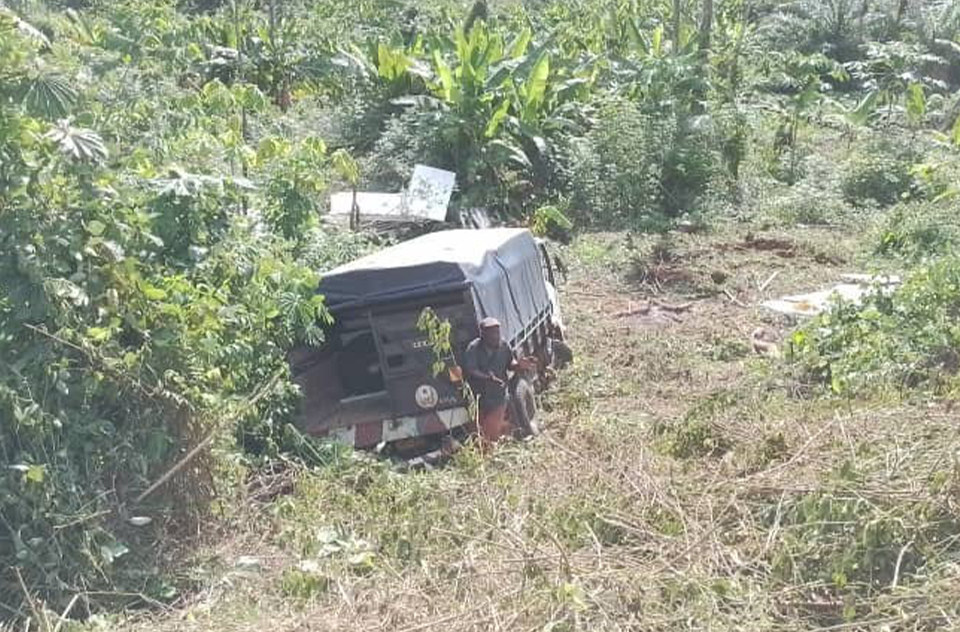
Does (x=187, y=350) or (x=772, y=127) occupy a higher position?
(x=187, y=350)

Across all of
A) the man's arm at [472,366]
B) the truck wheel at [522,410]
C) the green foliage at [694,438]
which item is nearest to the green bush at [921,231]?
the green foliage at [694,438]

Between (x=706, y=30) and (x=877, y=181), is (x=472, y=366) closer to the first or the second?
(x=877, y=181)

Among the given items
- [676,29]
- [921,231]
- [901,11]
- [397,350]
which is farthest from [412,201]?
[901,11]

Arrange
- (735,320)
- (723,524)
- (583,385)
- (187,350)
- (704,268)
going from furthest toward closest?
1. (704,268)
2. (735,320)
3. (583,385)
4. (187,350)
5. (723,524)

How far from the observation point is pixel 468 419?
813cm

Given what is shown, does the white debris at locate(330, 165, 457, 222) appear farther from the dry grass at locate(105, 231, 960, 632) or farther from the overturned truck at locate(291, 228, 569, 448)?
the dry grass at locate(105, 231, 960, 632)

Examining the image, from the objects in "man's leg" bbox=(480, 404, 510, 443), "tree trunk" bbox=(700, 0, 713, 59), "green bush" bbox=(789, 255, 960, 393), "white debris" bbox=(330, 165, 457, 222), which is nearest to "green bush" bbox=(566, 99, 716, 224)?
"white debris" bbox=(330, 165, 457, 222)

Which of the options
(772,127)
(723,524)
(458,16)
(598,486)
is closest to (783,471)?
(723,524)

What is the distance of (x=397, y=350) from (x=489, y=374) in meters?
0.67

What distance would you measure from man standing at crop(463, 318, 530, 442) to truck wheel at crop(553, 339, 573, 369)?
282 cm

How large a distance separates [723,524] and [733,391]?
354 centimetres

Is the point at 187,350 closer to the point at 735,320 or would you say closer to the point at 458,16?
the point at 735,320

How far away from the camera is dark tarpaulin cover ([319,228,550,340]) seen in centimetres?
832

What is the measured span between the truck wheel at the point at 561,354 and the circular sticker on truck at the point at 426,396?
9.86ft
